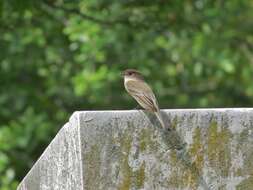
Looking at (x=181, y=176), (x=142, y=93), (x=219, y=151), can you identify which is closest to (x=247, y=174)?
(x=219, y=151)

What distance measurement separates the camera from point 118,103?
16.4 m

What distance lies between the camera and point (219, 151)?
424cm

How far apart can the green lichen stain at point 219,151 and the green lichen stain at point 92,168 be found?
0.52 metres

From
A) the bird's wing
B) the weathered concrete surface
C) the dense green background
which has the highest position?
the dense green background

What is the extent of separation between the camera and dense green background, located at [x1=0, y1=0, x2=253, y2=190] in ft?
40.4

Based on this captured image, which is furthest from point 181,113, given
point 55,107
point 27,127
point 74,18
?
point 55,107

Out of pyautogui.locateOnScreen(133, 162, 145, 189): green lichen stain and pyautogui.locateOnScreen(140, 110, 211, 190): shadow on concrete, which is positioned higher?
pyautogui.locateOnScreen(140, 110, 211, 190): shadow on concrete

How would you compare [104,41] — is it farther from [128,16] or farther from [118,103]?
[118,103]

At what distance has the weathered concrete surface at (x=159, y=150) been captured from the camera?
4.10m

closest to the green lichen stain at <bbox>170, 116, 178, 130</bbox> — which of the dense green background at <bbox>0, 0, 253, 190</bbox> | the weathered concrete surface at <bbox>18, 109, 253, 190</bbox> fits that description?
the weathered concrete surface at <bbox>18, 109, 253, 190</bbox>

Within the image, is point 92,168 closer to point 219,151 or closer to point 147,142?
point 147,142

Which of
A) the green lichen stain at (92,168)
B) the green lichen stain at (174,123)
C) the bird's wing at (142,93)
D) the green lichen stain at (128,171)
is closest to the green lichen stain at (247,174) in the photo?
the green lichen stain at (174,123)

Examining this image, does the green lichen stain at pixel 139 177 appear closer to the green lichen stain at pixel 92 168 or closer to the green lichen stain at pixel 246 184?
the green lichen stain at pixel 92 168

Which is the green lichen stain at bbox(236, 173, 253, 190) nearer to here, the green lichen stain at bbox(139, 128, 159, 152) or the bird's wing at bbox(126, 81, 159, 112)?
the green lichen stain at bbox(139, 128, 159, 152)
